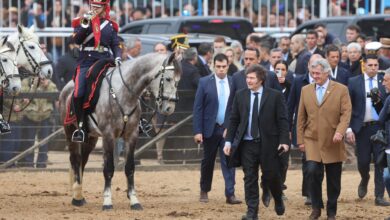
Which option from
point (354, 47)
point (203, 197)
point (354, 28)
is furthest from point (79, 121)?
point (354, 28)

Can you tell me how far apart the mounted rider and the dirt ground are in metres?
1.21

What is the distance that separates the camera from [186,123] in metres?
22.3

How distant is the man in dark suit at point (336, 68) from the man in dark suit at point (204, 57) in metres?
3.72

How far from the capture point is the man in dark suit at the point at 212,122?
1770 cm

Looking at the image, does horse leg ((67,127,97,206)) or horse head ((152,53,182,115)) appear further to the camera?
horse leg ((67,127,97,206))

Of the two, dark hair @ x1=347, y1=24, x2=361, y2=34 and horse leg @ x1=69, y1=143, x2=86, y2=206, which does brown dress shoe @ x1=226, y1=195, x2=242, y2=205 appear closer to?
horse leg @ x1=69, y1=143, x2=86, y2=206

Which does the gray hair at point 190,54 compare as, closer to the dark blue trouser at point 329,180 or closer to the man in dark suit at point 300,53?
the man in dark suit at point 300,53

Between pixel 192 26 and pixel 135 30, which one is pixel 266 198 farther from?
pixel 135 30

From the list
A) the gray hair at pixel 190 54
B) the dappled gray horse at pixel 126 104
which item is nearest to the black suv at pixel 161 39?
the gray hair at pixel 190 54

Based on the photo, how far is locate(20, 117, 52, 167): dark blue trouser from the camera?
22.1 meters

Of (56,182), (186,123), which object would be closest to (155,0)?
(186,123)

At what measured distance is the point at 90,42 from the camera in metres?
17.2

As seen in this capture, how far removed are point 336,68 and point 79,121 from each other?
12.5 feet

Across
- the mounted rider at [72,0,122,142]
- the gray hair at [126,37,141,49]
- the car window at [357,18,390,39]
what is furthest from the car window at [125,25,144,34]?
the mounted rider at [72,0,122,142]
